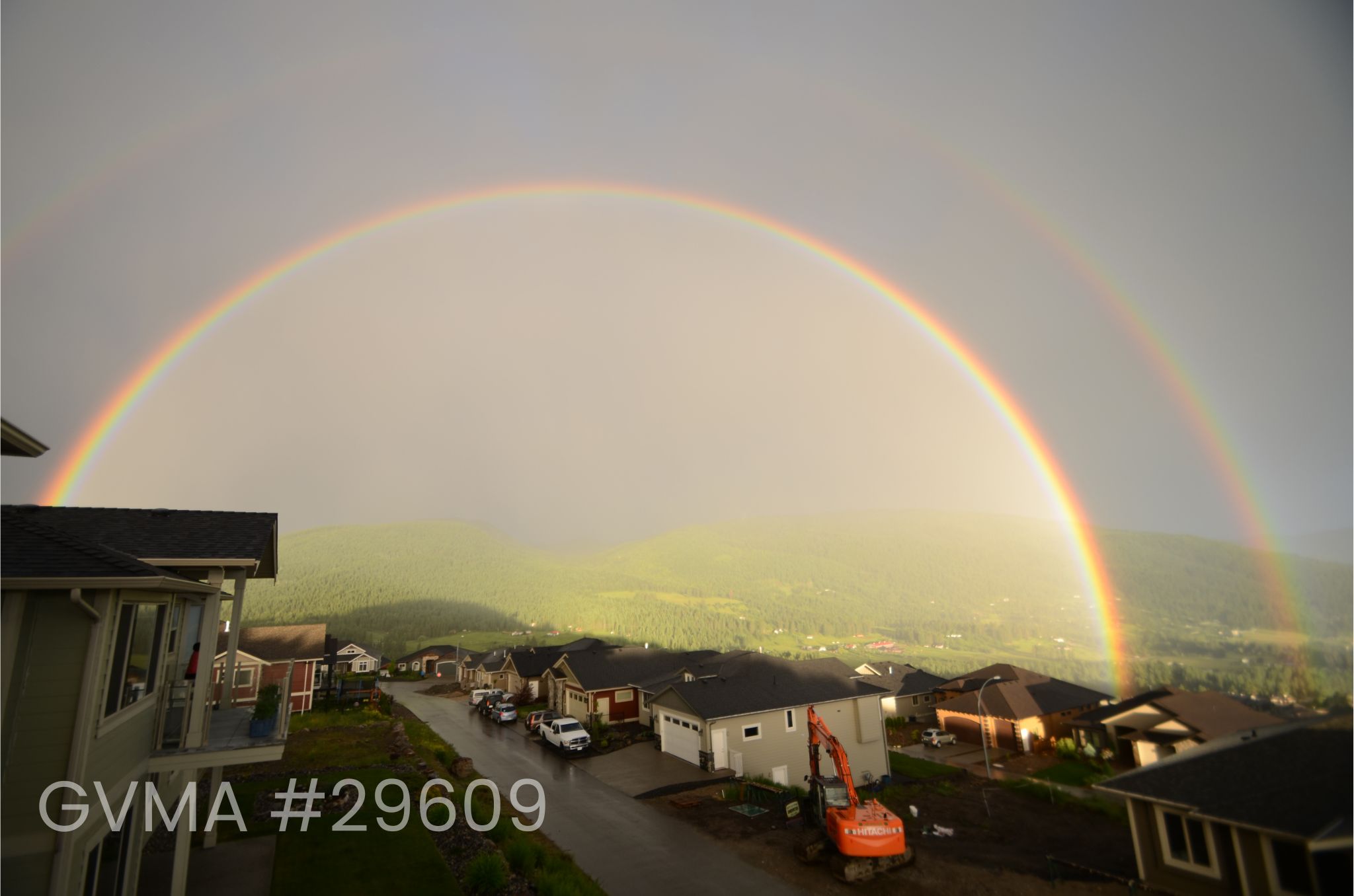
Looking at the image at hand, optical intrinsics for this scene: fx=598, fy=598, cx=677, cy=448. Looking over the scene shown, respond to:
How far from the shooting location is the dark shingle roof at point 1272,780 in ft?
25.0

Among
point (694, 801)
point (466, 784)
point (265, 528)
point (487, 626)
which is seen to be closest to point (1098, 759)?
point (694, 801)

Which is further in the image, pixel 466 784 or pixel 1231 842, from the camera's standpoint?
pixel 466 784

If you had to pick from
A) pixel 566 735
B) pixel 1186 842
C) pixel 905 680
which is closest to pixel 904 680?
pixel 905 680

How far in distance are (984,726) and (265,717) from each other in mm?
35428

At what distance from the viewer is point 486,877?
1559cm

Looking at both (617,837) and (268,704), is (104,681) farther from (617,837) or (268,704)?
(617,837)

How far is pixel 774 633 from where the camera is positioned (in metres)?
155

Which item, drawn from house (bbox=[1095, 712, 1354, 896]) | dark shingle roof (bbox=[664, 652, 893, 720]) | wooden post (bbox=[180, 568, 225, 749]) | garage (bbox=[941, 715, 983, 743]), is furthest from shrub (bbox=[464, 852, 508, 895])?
garage (bbox=[941, 715, 983, 743])

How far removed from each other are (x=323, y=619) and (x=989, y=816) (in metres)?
161

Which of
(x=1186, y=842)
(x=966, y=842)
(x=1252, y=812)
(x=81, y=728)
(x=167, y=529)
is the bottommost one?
(x=966, y=842)

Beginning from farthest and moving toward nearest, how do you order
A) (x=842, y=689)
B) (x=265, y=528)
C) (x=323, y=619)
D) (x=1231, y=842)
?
(x=323, y=619) → (x=842, y=689) → (x=265, y=528) → (x=1231, y=842)

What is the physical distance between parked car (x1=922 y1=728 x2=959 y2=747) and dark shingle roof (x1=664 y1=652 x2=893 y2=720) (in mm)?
9367

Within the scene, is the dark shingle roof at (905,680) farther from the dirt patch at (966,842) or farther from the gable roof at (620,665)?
the dirt patch at (966,842)

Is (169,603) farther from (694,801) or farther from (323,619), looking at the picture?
(323,619)
